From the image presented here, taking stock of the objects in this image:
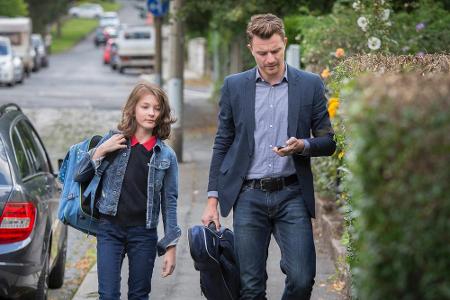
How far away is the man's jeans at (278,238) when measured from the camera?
5801 millimetres

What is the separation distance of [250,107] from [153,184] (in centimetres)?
69

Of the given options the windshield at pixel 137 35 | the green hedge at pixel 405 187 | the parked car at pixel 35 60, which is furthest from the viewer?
the parked car at pixel 35 60

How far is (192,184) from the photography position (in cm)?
1487

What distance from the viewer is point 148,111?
6.04 metres

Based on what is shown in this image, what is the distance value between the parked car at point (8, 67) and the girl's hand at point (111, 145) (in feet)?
99.7

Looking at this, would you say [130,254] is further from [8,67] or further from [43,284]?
[8,67]

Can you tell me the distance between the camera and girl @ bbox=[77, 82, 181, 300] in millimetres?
6023

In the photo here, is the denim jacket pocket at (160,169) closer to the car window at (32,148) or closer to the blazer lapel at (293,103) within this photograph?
the blazer lapel at (293,103)

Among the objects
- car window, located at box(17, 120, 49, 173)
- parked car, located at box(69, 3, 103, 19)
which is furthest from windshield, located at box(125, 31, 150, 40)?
parked car, located at box(69, 3, 103, 19)

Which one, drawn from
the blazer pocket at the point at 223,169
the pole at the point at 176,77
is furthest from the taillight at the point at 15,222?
the pole at the point at 176,77

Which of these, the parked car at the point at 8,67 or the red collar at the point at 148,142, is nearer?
the red collar at the point at 148,142

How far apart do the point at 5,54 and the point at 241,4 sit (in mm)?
22607

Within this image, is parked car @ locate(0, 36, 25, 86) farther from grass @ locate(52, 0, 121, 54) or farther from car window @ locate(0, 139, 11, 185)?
grass @ locate(52, 0, 121, 54)

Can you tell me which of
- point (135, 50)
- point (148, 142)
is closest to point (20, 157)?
point (148, 142)
